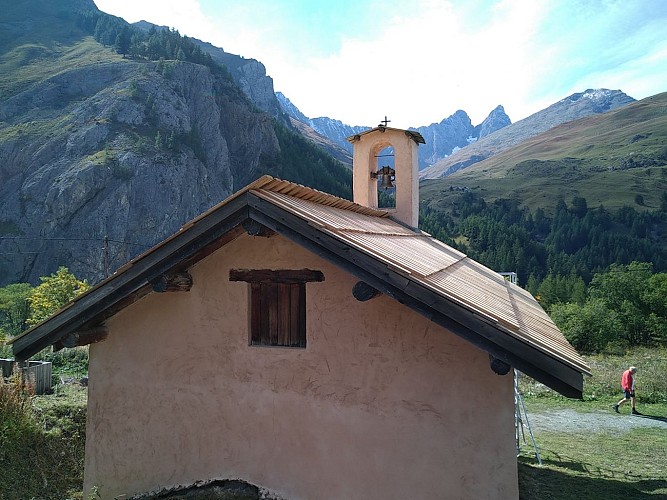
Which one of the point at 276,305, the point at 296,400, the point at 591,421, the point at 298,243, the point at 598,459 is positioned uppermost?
the point at 298,243

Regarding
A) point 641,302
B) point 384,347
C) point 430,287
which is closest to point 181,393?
point 384,347

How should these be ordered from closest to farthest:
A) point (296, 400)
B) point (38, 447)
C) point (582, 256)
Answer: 1. point (296, 400)
2. point (38, 447)
3. point (582, 256)

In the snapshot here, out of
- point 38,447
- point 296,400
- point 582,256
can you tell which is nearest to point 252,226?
point 296,400

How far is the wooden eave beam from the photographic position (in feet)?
12.4

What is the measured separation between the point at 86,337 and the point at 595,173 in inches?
5797

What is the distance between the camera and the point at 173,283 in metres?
5.70

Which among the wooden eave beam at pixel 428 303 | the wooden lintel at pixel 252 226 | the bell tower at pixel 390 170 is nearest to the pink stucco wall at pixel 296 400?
the wooden lintel at pixel 252 226

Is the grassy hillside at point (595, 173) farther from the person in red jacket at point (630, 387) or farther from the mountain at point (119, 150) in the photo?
the person in red jacket at point (630, 387)

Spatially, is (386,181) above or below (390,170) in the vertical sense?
below

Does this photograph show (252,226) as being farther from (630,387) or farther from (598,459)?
(630,387)

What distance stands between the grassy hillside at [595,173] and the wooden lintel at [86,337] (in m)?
119

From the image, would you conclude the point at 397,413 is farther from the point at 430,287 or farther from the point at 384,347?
the point at 430,287

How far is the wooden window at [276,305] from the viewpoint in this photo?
5680mm

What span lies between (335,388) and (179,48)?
10637 centimetres
